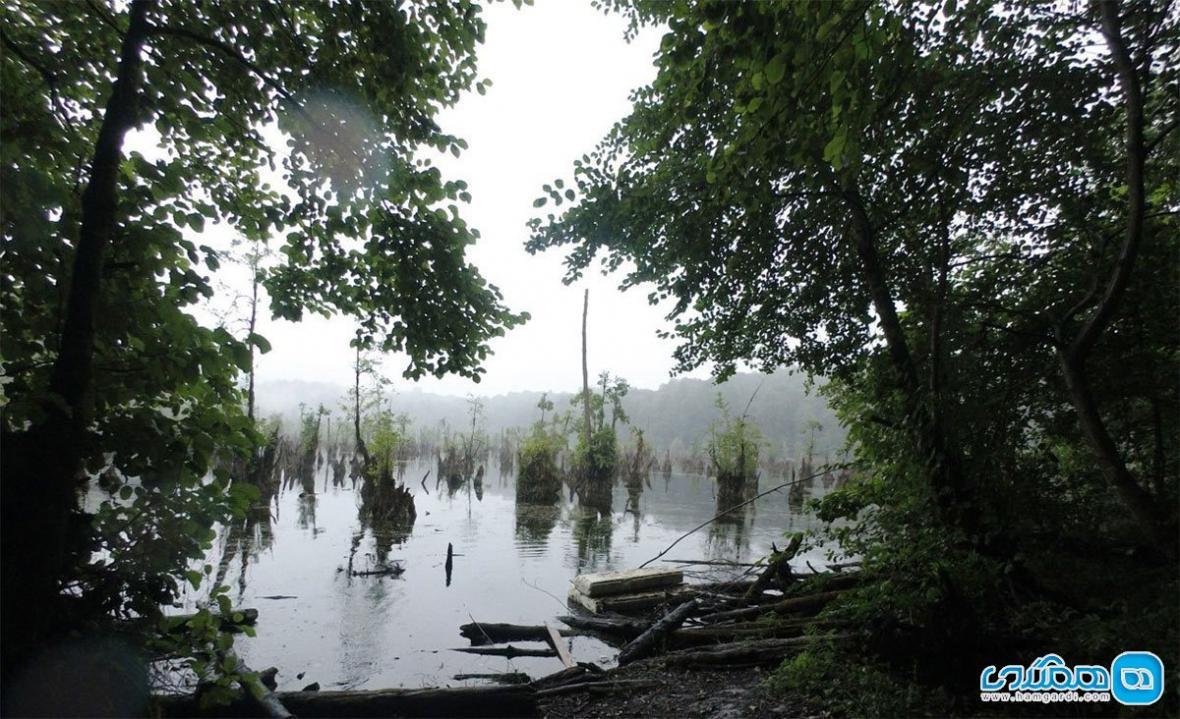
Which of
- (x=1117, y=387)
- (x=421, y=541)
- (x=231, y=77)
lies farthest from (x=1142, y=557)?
(x=421, y=541)

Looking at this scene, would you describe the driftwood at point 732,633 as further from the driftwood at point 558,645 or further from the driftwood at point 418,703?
the driftwood at point 418,703

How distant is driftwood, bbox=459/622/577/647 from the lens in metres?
7.76

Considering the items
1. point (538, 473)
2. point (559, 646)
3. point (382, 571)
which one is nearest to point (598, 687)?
point (559, 646)

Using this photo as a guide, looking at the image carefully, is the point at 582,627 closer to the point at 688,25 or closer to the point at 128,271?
the point at 128,271

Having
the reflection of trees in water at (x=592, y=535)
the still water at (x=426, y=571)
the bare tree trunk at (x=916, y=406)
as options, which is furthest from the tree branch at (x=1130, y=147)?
the reflection of trees in water at (x=592, y=535)

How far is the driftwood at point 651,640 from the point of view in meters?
6.61

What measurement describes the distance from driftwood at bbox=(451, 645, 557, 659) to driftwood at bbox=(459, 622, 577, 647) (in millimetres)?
240

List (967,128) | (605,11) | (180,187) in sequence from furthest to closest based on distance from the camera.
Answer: (605,11)
(967,128)
(180,187)

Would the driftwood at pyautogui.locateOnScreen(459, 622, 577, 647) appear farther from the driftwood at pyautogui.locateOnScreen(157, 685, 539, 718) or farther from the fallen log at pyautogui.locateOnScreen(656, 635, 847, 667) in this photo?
the driftwood at pyautogui.locateOnScreen(157, 685, 539, 718)

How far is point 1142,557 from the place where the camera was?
5582 millimetres

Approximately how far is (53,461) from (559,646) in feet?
19.6

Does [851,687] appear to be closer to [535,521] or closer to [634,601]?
[634,601]

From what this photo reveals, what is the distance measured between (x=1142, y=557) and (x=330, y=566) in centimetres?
1353

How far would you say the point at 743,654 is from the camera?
596cm
